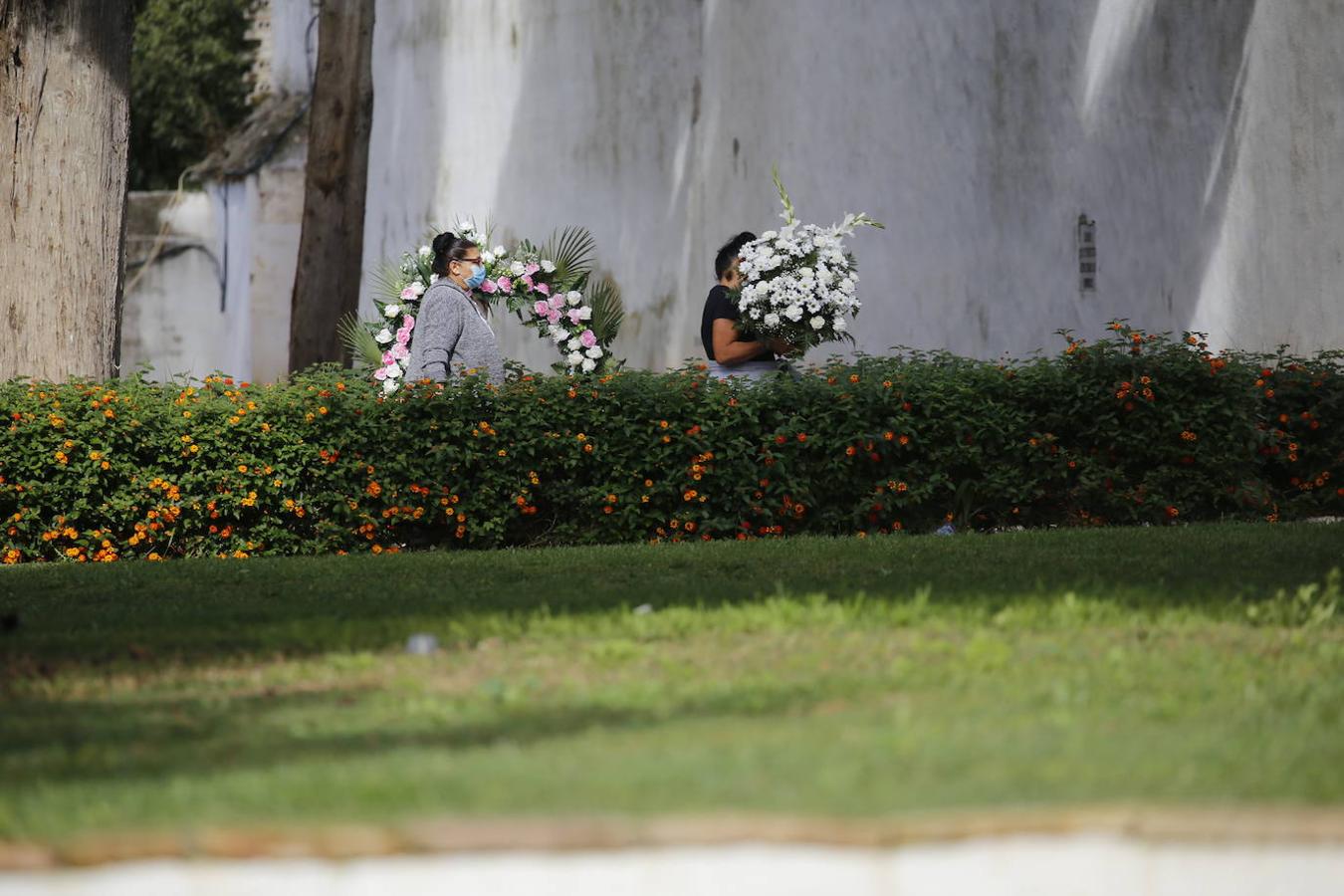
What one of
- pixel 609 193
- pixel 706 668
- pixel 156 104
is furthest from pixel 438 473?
pixel 156 104

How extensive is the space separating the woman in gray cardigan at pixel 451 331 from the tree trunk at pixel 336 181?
7209 millimetres

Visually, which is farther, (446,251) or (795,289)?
(446,251)

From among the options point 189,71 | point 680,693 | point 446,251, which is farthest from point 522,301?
point 189,71

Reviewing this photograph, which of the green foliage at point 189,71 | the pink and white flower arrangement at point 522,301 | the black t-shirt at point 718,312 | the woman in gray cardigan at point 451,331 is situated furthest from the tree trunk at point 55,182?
the green foliage at point 189,71

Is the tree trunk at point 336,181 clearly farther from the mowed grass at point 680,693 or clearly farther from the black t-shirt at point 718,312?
the mowed grass at point 680,693

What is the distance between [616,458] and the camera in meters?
9.95

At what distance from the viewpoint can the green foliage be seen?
36.1 metres

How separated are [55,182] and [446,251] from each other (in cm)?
243

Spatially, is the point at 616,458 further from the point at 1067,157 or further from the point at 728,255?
the point at 1067,157

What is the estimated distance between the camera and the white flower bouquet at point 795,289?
35.5ft

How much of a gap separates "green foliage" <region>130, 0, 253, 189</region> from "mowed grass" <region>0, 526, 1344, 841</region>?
30.3 m

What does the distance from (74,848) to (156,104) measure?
35350 mm

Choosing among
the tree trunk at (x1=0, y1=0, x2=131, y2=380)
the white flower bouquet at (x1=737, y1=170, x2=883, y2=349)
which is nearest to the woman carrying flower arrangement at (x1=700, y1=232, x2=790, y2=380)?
the white flower bouquet at (x1=737, y1=170, x2=883, y2=349)

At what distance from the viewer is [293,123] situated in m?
25.0
